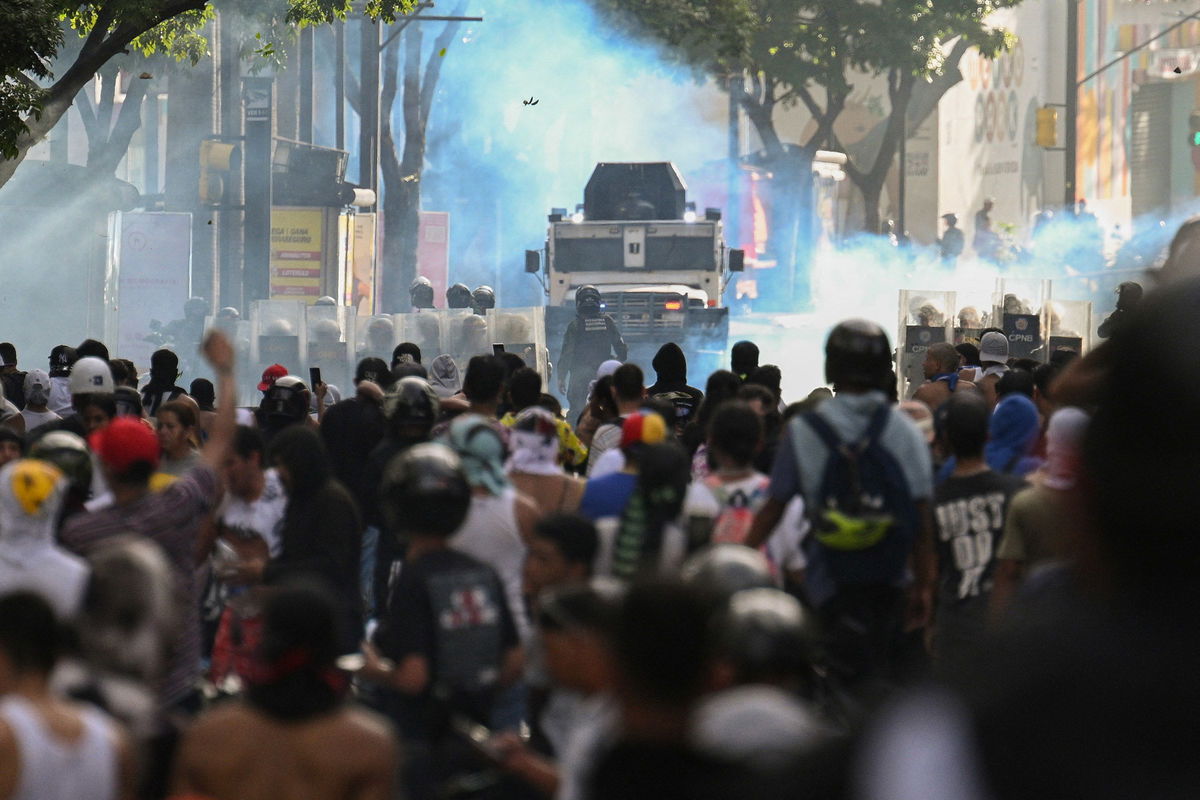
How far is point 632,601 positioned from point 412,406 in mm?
5213

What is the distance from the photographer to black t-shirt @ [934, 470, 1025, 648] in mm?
6273

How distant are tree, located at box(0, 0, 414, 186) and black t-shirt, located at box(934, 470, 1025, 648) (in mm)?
9258

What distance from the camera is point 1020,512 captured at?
18.9 ft

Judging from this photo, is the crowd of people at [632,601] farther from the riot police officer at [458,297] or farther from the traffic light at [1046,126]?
the traffic light at [1046,126]

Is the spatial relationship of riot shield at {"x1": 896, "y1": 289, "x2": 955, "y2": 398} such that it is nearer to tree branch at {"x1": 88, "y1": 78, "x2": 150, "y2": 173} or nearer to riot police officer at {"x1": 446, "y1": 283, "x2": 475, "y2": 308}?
riot police officer at {"x1": 446, "y1": 283, "x2": 475, "y2": 308}

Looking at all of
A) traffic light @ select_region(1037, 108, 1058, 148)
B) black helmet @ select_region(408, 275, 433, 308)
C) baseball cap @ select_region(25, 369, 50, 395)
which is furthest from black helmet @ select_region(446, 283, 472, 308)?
baseball cap @ select_region(25, 369, 50, 395)

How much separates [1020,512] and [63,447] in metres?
3.10

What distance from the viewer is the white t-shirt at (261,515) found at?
6.41 m

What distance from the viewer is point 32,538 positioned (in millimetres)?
4832

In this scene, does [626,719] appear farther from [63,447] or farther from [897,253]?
[897,253]

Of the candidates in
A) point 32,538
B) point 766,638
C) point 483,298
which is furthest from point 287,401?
point 483,298

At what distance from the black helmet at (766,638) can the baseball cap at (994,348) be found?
879 centimetres

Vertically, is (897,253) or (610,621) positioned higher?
(897,253)

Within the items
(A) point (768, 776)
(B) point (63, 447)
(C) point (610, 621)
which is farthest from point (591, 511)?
(A) point (768, 776)
